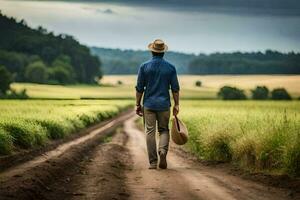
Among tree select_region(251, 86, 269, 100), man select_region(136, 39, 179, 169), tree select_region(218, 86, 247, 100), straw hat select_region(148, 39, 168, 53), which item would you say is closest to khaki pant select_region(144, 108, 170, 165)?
man select_region(136, 39, 179, 169)

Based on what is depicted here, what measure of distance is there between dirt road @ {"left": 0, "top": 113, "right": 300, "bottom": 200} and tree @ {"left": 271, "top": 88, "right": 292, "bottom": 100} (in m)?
103

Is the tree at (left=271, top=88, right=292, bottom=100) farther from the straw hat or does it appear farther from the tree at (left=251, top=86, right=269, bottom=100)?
the straw hat

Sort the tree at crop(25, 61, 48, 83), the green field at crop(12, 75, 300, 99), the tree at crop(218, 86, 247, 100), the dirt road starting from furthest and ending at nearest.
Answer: the tree at crop(25, 61, 48, 83) < the tree at crop(218, 86, 247, 100) < the green field at crop(12, 75, 300, 99) < the dirt road

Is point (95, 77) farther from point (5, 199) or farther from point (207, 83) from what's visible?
point (5, 199)

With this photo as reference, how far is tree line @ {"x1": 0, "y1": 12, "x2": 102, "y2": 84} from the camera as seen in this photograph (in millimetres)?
145500

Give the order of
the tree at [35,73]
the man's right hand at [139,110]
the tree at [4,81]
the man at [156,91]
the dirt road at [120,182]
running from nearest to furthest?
1. the dirt road at [120,182]
2. the man at [156,91]
3. the man's right hand at [139,110]
4. the tree at [4,81]
5. the tree at [35,73]

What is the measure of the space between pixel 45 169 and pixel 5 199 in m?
3.89

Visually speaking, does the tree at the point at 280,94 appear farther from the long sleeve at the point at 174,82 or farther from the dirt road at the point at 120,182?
the long sleeve at the point at 174,82

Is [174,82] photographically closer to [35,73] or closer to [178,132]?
[178,132]

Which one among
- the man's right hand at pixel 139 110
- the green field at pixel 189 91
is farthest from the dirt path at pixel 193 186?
the green field at pixel 189 91

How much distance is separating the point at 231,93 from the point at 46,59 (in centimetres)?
6865

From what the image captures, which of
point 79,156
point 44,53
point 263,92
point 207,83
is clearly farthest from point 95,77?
point 79,156

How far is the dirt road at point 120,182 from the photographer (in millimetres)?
10336

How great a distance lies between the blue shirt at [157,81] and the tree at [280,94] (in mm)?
104630
